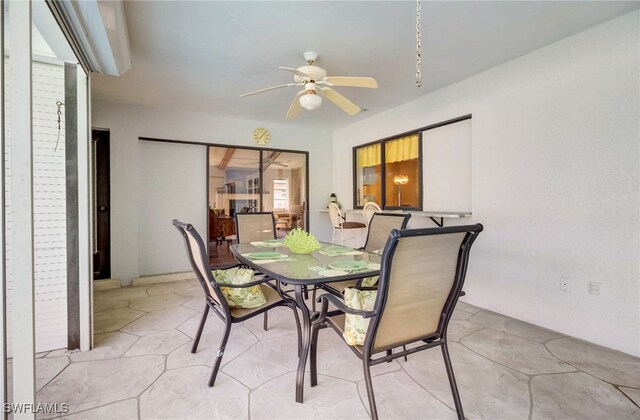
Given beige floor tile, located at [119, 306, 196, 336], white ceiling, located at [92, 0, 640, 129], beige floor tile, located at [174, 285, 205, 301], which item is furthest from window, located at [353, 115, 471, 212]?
beige floor tile, located at [119, 306, 196, 336]

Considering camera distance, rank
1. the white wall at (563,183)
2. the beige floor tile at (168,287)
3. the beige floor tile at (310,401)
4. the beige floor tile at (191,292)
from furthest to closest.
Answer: the beige floor tile at (168,287)
the beige floor tile at (191,292)
the white wall at (563,183)
the beige floor tile at (310,401)

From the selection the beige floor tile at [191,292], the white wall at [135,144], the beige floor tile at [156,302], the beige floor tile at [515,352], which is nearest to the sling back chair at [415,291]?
the beige floor tile at [515,352]

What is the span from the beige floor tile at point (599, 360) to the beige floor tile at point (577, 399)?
13 cm

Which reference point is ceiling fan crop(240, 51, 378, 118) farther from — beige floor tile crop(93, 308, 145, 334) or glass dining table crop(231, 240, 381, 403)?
beige floor tile crop(93, 308, 145, 334)

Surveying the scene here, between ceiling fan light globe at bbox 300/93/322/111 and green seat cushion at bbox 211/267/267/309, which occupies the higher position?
ceiling fan light globe at bbox 300/93/322/111

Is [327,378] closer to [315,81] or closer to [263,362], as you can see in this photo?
[263,362]

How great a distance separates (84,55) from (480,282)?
4.04 m

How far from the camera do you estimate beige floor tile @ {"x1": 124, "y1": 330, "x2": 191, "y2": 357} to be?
87.3 inches

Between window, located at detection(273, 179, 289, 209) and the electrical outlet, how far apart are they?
14.3 feet

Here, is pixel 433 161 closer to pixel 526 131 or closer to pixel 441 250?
pixel 526 131

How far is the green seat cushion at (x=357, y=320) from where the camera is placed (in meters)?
1.44

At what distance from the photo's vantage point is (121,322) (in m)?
2.77

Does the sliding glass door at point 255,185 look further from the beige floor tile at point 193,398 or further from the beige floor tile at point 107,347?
the beige floor tile at point 193,398

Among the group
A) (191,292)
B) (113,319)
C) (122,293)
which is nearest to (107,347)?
(113,319)
